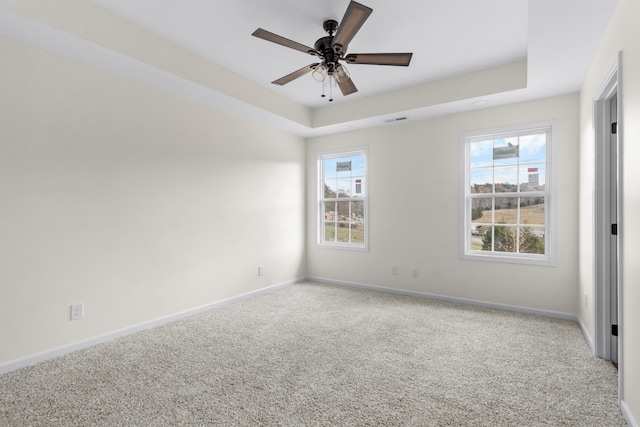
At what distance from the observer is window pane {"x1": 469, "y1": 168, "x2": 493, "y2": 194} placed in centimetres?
412

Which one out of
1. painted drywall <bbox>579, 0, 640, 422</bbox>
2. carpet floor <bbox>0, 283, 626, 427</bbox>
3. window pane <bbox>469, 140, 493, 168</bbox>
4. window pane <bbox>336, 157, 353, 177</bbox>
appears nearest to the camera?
painted drywall <bbox>579, 0, 640, 422</bbox>

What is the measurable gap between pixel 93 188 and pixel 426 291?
4.00 meters

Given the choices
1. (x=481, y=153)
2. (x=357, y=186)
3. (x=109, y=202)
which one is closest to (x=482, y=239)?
(x=481, y=153)

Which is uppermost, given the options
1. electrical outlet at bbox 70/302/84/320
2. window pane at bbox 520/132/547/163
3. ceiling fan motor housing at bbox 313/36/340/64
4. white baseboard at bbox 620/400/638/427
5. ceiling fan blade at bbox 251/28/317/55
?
ceiling fan motor housing at bbox 313/36/340/64

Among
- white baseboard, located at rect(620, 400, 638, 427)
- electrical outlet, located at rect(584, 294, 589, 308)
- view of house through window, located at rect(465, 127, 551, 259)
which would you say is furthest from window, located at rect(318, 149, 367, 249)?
white baseboard, located at rect(620, 400, 638, 427)

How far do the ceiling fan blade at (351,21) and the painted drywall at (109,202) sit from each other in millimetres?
2142

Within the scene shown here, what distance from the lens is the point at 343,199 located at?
17.4 feet

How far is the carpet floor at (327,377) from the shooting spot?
1.91m

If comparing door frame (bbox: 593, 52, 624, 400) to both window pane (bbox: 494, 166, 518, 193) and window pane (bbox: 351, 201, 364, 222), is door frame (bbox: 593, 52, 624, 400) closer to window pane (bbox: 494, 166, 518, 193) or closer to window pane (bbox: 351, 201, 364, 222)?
window pane (bbox: 494, 166, 518, 193)

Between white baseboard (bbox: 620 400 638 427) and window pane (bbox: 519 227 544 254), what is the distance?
2165 mm

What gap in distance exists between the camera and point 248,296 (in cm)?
448

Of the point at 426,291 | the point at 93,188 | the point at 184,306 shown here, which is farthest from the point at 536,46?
the point at 184,306

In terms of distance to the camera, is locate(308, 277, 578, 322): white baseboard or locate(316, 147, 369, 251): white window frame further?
locate(316, 147, 369, 251): white window frame

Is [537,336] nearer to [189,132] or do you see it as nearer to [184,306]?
[184,306]
